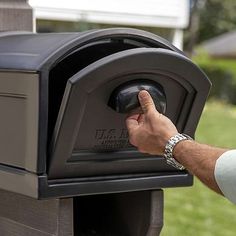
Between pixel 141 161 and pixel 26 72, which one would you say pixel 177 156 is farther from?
pixel 26 72

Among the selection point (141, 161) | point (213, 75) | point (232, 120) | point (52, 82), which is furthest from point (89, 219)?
point (213, 75)

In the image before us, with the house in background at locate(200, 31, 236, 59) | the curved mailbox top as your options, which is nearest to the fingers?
the curved mailbox top

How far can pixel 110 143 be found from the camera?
228 centimetres

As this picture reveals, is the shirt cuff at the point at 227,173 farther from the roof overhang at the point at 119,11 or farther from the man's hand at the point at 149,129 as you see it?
the roof overhang at the point at 119,11

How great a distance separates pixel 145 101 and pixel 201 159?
0.29 meters

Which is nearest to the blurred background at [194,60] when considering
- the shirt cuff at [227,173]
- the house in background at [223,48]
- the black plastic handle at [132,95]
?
the black plastic handle at [132,95]

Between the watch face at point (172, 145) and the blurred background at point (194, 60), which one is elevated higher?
the watch face at point (172, 145)

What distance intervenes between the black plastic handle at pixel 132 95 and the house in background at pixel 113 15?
11930 millimetres

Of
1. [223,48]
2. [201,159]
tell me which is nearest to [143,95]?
[201,159]

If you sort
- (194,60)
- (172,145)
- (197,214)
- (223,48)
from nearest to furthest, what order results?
1. (172,145)
2. (197,214)
3. (194,60)
4. (223,48)

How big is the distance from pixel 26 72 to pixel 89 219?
77 cm

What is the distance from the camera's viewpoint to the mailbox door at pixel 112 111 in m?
2.10

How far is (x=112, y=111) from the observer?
87.5 inches

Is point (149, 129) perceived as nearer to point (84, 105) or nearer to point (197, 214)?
point (84, 105)
